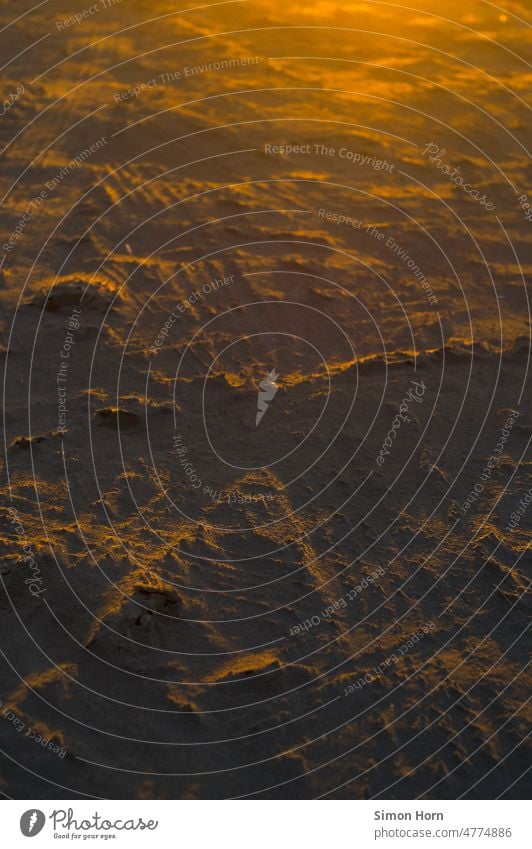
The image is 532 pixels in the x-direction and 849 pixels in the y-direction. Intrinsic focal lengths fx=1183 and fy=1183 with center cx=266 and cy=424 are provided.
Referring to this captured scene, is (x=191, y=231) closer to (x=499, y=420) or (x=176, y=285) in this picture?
(x=176, y=285)

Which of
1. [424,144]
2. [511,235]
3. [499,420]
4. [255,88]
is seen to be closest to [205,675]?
[499,420]
